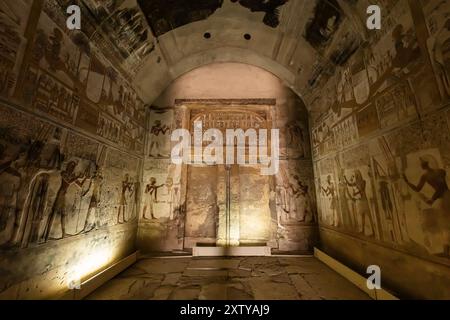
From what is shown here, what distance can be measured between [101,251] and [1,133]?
263 cm

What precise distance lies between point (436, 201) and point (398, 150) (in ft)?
2.54

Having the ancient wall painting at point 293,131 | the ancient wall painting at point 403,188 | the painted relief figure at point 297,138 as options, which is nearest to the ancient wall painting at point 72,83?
the ancient wall painting at point 293,131

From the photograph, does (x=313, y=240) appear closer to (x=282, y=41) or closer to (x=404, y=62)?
(x=404, y=62)

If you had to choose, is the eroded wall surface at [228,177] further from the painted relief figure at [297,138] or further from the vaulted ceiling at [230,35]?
the vaulted ceiling at [230,35]

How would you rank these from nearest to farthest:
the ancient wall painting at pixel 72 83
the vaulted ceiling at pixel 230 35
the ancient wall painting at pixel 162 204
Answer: the ancient wall painting at pixel 72 83 < the vaulted ceiling at pixel 230 35 < the ancient wall painting at pixel 162 204

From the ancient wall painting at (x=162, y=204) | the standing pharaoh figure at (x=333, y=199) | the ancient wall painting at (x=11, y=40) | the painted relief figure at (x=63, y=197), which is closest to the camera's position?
the ancient wall painting at (x=11, y=40)

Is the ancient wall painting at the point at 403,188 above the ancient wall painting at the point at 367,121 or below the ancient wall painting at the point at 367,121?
below

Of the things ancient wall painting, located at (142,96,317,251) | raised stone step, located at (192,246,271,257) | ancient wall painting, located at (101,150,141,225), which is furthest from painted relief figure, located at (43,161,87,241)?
raised stone step, located at (192,246,271,257)

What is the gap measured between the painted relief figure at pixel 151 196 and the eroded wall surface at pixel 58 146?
0.89 m

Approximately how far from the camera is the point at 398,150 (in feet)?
8.57

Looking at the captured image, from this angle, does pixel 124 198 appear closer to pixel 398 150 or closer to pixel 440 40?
pixel 398 150

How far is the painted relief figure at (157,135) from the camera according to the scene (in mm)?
5613

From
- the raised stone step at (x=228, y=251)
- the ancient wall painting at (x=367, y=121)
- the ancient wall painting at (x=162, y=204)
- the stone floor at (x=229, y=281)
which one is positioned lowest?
the stone floor at (x=229, y=281)

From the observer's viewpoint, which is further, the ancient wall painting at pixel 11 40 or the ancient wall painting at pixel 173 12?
the ancient wall painting at pixel 173 12
